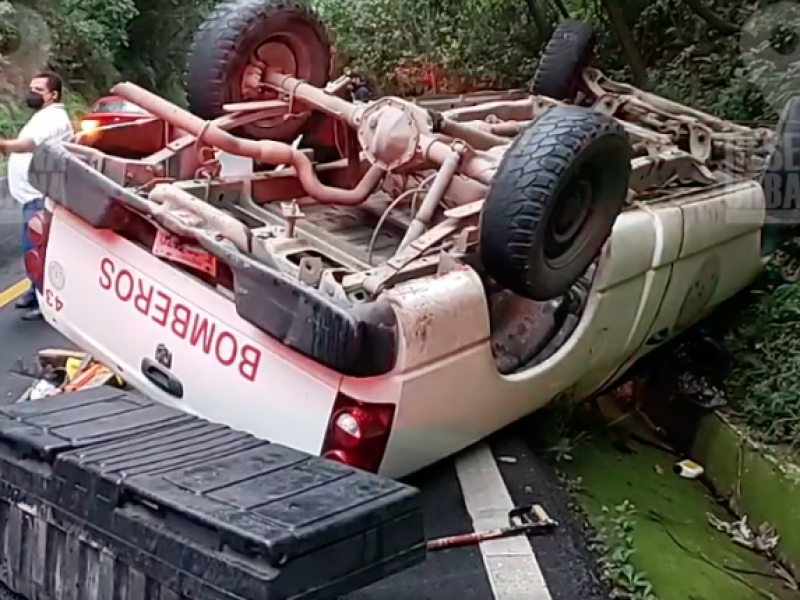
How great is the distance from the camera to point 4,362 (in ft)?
21.1

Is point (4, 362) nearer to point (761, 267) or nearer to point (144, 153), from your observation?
point (144, 153)

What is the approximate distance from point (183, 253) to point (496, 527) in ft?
5.23

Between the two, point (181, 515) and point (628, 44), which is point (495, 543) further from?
point (628, 44)

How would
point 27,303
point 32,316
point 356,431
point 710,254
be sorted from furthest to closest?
point 27,303, point 32,316, point 710,254, point 356,431

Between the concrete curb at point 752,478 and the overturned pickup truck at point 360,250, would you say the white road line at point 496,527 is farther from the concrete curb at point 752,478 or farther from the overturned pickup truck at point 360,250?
the concrete curb at point 752,478

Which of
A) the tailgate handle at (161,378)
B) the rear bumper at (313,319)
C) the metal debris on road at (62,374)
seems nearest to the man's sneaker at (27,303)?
the metal debris on road at (62,374)

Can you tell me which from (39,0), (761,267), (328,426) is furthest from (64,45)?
(328,426)

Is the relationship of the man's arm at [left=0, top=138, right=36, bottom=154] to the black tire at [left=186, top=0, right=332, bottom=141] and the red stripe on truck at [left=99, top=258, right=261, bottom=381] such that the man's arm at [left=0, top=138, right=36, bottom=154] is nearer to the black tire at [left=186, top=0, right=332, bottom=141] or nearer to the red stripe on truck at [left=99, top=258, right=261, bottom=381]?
the black tire at [left=186, top=0, right=332, bottom=141]

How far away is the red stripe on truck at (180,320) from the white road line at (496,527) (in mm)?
1097

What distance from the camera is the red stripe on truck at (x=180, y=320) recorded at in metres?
3.95

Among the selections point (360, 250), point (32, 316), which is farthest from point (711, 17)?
point (360, 250)

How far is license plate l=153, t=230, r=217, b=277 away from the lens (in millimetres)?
4066

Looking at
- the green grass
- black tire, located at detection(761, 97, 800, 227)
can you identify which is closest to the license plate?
the green grass

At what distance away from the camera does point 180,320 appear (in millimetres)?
4164
